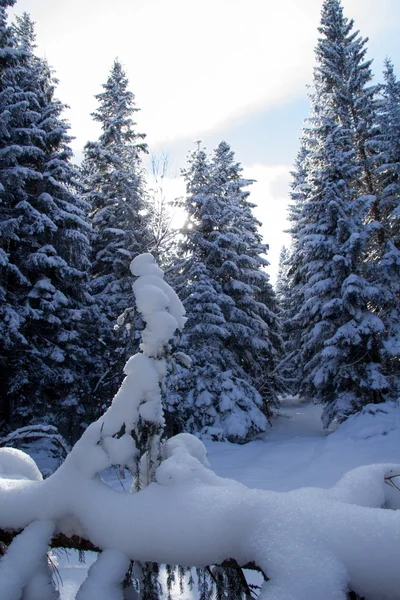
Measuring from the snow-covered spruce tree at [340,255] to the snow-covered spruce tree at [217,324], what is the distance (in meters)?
2.35

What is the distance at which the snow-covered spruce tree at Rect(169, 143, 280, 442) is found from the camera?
1264cm

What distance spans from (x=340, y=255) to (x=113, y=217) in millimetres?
9819

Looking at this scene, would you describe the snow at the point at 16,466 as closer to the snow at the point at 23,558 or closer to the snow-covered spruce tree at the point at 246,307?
the snow at the point at 23,558

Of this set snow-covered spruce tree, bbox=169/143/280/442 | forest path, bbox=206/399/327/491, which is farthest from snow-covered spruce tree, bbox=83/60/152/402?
forest path, bbox=206/399/327/491

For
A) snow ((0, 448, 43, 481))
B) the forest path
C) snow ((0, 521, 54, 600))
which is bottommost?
the forest path

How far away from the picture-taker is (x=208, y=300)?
13969 millimetres

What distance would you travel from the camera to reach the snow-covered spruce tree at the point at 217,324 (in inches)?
498

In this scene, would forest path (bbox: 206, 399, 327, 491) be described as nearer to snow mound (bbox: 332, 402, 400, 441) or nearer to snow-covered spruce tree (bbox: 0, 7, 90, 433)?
snow mound (bbox: 332, 402, 400, 441)

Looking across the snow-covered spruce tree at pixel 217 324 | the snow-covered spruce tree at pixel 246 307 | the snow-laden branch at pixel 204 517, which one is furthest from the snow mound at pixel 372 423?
the snow-laden branch at pixel 204 517

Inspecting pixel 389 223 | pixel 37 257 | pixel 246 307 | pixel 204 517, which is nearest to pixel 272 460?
pixel 246 307

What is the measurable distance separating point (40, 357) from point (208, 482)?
1022cm

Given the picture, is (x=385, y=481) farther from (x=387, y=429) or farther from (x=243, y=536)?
(x=387, y=429)

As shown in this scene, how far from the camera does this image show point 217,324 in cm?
1395

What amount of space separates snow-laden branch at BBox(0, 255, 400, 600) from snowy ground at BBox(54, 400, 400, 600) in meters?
5.76
